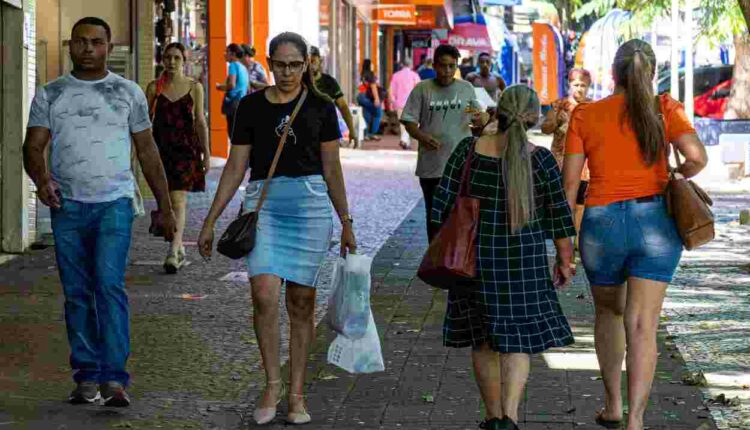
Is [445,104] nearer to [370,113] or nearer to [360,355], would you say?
[360,355]

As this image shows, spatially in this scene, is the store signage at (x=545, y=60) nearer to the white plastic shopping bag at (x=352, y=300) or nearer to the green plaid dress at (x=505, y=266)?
the white plastic shopping bag at (x=352, y=300)

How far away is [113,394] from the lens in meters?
6.97

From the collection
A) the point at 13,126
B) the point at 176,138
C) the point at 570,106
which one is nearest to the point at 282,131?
the point at 176,138

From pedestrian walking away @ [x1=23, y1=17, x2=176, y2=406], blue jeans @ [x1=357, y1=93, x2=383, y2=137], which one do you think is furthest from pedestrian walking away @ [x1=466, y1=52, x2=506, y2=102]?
pedestrian walking away @ [x1=23, y1=17, x2=176, y2=406]

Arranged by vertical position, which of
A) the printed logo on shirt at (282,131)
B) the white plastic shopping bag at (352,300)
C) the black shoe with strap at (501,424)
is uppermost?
the printed logo on shirt at (282,131)

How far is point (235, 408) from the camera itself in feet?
23.4

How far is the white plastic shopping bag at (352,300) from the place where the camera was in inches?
268

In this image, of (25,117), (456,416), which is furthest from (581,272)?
(456,416)

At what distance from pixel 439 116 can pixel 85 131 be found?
476 centimetres

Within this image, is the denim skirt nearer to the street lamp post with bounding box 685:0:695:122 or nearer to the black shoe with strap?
the black shoe with strap

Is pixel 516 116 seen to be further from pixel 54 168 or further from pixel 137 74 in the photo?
pixel 137 74

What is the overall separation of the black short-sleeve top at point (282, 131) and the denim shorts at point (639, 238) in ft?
3.99

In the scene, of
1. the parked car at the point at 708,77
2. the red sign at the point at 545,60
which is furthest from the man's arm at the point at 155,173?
the red sign at the point at 545,60

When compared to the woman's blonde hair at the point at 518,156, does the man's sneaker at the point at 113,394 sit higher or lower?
lower
